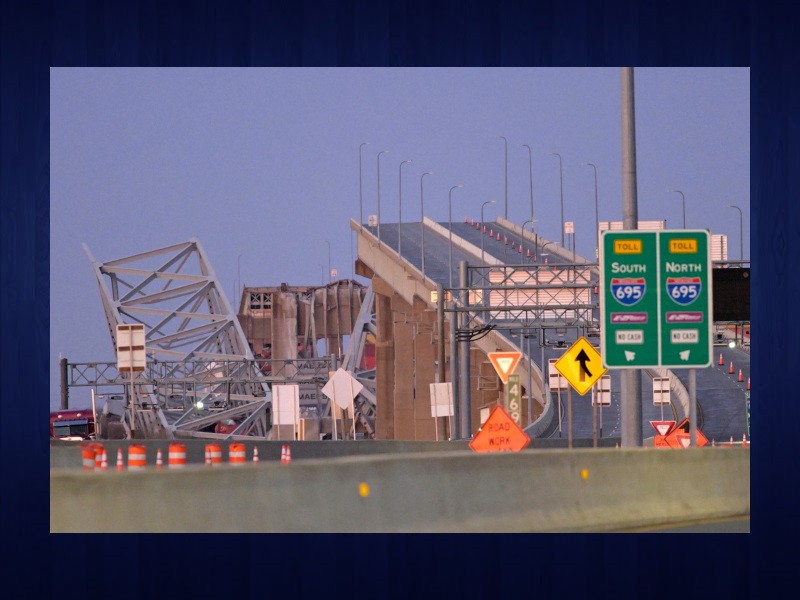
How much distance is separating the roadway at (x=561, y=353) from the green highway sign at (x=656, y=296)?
1647 inches

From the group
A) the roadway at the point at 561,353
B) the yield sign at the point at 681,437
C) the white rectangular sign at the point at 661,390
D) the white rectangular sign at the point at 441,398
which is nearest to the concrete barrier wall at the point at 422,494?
the yield sign at the point at 681,437

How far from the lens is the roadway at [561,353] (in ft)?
225

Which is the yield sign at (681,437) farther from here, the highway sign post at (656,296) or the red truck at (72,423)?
the red truck at (72,423)

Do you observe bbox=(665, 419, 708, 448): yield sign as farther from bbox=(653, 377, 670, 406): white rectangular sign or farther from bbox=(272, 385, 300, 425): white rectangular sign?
bbox=(272, 385, 300, 425): white rectangular sign

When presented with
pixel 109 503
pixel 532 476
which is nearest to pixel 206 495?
pixel 109 503

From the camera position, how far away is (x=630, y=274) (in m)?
17.5

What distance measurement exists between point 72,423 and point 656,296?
5080 centimetres

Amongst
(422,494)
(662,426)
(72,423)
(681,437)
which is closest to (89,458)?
(422,494)

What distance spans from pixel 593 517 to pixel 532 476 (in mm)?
939

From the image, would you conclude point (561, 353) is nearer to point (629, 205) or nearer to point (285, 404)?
point (285, 404)

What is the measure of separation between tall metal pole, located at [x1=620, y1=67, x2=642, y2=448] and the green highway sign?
2.06 m
